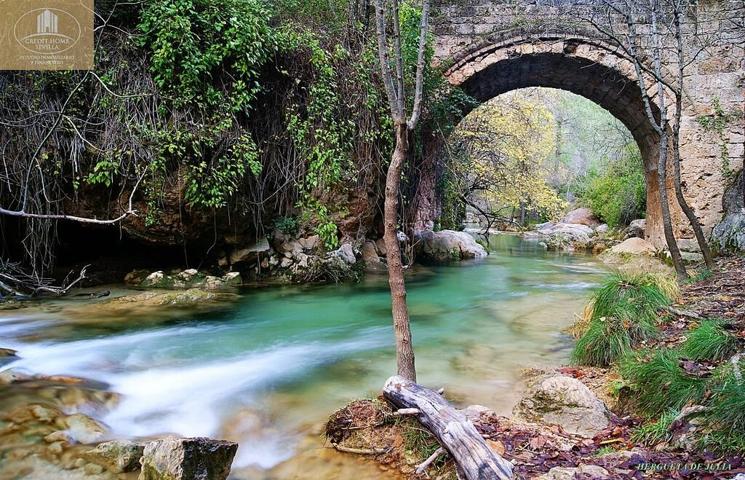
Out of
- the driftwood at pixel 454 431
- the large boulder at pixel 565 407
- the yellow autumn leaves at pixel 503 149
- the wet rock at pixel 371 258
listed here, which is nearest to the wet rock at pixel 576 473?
the driftwood at pixel 454 431

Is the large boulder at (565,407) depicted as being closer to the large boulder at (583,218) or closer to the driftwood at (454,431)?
the driftwood at (454,431)

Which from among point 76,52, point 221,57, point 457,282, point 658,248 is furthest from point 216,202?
point 658,248

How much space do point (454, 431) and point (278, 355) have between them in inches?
114

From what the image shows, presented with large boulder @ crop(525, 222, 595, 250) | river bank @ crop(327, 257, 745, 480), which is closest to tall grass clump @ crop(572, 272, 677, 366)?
river bank @ crop(327, 257, 745, 480)

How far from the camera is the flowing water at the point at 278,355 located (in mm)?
3512

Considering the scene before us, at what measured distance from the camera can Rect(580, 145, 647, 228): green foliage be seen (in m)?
17.2

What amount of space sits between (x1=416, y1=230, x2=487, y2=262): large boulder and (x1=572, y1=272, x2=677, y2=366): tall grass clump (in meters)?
6.77

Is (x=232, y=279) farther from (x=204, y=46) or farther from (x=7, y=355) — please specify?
(x=7, y=355)

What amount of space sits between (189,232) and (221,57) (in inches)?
101

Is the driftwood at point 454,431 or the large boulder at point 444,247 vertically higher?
the large boulder at point 444,247

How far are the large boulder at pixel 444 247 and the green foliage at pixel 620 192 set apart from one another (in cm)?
689

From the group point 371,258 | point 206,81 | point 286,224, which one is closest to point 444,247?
point 371,258

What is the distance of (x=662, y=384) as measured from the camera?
2855 mm

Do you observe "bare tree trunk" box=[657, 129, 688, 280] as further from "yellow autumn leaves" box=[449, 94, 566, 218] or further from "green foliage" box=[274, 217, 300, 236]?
"yellow autumn leaves" box=[449, 94, 566, 218]
